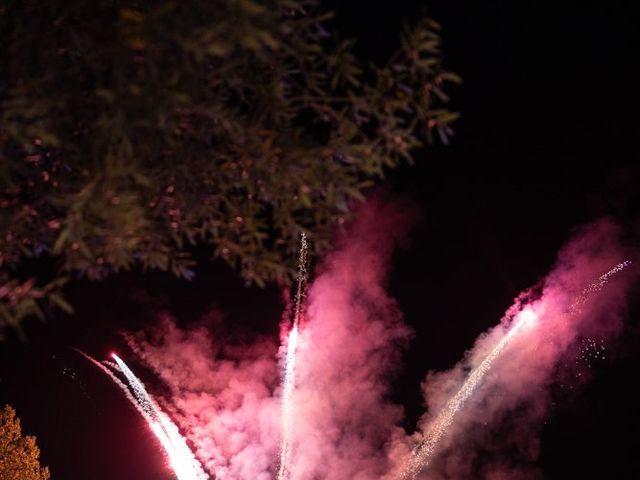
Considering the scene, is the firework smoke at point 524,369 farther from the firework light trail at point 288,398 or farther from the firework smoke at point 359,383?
A: the firework light trail at point 288,398

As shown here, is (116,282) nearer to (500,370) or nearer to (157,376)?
(157,376)

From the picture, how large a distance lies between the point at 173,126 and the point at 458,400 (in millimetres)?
14002

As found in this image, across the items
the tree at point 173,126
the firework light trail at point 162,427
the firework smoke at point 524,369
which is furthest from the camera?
the firework light trail at point 162,427

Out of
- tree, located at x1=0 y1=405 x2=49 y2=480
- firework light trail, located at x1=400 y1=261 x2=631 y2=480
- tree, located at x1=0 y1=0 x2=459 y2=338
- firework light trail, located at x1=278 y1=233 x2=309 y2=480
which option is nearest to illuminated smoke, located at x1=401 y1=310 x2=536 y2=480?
firework light trail, located at x1=400 y1=261 x2=631 y2=480

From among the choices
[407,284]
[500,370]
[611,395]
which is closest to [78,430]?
[407,284]

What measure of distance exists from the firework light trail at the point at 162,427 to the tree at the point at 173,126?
43.5ft

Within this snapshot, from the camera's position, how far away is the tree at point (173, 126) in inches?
142

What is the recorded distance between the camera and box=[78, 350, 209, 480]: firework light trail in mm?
17016

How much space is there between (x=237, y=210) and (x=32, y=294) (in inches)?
64.4

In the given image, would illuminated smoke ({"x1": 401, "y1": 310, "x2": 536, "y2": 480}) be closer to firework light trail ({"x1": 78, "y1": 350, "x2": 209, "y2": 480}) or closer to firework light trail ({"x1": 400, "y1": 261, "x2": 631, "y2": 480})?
firework light trail ({"x1": 400, "y1": 261, "x2": 631, "y2": 480})

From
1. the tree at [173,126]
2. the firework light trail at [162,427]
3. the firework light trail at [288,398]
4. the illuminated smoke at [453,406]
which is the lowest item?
the firework light trail at [162,427]

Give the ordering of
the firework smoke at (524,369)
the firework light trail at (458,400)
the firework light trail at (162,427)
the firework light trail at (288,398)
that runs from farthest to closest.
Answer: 1. the firework light trail at (288,398)
2. the firework light trail at (162,427)
3. the firework light trail at (458,400)
4. the firework smoke at (524,369)

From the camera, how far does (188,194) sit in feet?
15.3

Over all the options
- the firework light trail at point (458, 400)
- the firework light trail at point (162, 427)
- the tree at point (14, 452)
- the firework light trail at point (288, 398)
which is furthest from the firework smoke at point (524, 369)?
the tree at point (14, 452)
